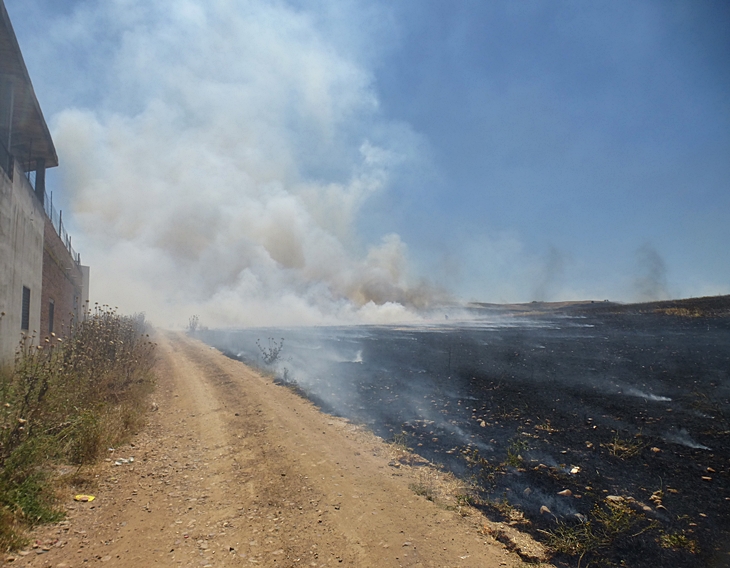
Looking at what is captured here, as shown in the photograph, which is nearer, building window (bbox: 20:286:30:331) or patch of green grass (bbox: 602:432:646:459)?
patch of green grass (bbox: 602:432:646:459)

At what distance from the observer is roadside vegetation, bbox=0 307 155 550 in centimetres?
429

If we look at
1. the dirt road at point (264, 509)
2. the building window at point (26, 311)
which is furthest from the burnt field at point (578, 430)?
the building window at point (26, 311)

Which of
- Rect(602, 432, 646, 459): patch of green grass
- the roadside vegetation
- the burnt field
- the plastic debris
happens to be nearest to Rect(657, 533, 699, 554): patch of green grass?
the burnt field

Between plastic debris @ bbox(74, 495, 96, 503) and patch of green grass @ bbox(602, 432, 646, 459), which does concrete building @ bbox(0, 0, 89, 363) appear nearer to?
plastic debris @ bbox(74, 495, 96, 503)

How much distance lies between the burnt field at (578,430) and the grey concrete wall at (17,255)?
6.95m

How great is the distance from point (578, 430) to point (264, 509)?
17.3 feet

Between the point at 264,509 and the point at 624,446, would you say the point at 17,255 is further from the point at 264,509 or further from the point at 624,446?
the point at 624,446

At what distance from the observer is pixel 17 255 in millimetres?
10789

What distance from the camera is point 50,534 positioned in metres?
4.08

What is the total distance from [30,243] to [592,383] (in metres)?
15.5

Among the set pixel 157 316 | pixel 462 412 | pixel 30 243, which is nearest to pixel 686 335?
pixel 462 412

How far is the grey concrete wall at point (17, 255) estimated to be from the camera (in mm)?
9562

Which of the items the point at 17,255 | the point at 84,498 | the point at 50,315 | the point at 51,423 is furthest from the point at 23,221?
the point at 84,498

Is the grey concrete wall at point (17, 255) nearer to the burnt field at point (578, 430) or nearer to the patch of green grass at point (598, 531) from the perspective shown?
the burnt field at point (578, 430)
